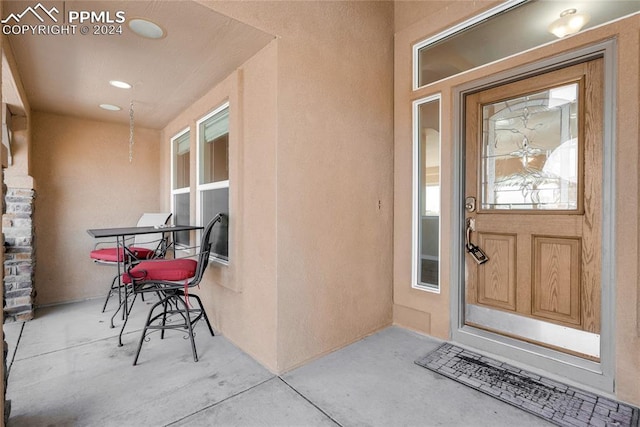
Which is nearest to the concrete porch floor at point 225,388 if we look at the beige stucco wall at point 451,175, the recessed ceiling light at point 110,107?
the beige stucco wall at point 451,175

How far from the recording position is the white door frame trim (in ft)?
6.17

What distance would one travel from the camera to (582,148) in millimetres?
2027

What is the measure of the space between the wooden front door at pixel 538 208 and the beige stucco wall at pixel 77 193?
4193 millimetres

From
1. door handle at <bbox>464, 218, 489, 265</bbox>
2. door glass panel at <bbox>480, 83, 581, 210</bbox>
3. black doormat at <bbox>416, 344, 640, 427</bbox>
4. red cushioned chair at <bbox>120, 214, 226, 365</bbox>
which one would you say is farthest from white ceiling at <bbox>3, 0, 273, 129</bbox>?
black doormat at <bbox>416, 344, 640, 427</bbox>

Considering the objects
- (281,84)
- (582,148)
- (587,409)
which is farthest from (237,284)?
(582,148)

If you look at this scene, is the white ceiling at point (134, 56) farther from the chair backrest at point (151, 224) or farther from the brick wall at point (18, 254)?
the chair backrest at point (151, 224)

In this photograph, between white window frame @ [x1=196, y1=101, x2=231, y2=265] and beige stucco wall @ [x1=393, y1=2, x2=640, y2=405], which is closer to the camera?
beige stucco wall @ [x1=393, y1=2, x2=640, y2=405]

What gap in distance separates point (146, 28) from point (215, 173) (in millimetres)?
1356

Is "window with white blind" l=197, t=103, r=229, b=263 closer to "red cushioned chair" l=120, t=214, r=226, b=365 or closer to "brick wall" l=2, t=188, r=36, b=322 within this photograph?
"red cushioned chair" l=120, t=214, r=226, b=365

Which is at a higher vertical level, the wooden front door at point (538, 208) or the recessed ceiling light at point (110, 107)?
the recessed ceiling light at point (110, 107)

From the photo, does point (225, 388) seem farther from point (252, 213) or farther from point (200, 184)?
point (200, 184)

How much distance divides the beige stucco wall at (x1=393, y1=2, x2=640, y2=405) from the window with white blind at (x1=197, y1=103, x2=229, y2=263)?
5.19ft

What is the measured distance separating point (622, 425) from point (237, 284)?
2428mm

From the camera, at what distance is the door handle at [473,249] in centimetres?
250
